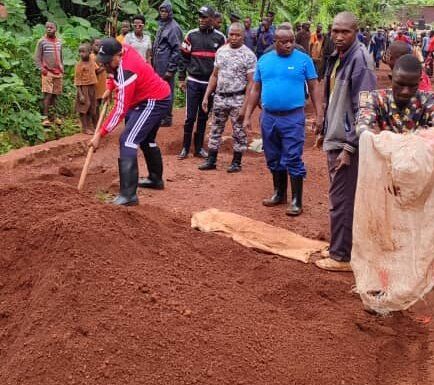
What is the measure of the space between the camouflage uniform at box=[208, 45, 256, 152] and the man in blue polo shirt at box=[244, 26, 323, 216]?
3.20 feet

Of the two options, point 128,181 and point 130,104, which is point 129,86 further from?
point 128,181

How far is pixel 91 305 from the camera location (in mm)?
3254

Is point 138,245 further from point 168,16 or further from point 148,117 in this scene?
point 168,16

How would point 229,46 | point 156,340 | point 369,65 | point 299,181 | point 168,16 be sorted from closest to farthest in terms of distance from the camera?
point 156,340 → point 369,65 → point 299,181 → point 229,46 → point 168,16

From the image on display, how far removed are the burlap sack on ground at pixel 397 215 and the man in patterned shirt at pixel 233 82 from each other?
3170 mm

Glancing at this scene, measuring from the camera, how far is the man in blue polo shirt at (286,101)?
564cm

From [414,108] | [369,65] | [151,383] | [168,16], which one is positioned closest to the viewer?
[151,383]

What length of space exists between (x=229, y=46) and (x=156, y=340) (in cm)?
446

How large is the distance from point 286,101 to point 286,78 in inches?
8.0

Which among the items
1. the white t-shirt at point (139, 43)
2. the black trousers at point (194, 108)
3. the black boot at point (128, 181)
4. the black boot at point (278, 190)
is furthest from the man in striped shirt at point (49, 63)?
the black boot at point (278, 190)

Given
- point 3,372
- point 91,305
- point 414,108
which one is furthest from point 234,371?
point 414,108

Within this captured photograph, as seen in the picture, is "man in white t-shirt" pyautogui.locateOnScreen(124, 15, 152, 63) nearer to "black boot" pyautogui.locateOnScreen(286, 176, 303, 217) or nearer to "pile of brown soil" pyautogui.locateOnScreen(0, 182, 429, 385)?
"black boot" pyautogui.locateOnScreen(286, 176, 303, 217)

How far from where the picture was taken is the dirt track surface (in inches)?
119

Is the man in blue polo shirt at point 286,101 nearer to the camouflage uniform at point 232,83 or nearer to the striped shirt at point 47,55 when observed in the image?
the camouflage uniform at point 232,83
